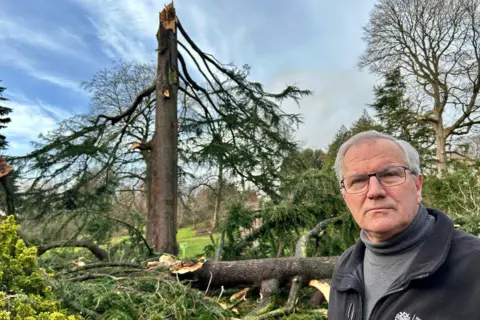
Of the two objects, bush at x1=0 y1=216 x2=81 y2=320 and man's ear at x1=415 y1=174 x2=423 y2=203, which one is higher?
man's ear at x1=415 y1=174 x2=423 y2=203

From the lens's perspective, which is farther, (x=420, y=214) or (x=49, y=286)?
(x=49, y=286)

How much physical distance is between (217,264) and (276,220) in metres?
1.37

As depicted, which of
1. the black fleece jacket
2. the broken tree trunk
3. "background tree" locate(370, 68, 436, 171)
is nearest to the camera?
the black fleece jacket

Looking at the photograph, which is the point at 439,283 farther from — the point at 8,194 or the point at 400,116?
the point at 400,116

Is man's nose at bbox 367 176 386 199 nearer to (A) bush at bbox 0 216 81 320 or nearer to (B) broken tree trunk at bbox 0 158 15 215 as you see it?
(A) bush at bbox 0 216 81 320

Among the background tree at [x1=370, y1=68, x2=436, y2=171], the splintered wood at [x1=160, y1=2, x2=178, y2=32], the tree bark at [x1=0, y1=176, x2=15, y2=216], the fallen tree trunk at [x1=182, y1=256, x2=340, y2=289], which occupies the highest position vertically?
the background tree at [x1=370, y1=68, x2=436, y2=171]

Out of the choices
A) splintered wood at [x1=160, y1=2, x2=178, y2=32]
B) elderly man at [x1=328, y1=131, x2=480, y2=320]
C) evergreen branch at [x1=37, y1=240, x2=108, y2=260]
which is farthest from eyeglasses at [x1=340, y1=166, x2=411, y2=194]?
splintered wood at [x1=160, y1=2, x2=178, y2=32]

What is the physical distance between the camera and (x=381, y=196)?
53.9 inches

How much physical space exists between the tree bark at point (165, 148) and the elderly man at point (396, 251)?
13.0 ft

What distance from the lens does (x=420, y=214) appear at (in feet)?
4.42

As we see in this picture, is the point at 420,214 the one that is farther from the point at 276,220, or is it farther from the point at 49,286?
the point at 276,220

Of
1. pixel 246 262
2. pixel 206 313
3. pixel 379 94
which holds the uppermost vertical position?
pixel 379 94

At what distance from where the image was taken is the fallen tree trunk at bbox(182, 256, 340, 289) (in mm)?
3037

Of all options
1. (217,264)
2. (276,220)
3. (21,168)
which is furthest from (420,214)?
(21,168)
